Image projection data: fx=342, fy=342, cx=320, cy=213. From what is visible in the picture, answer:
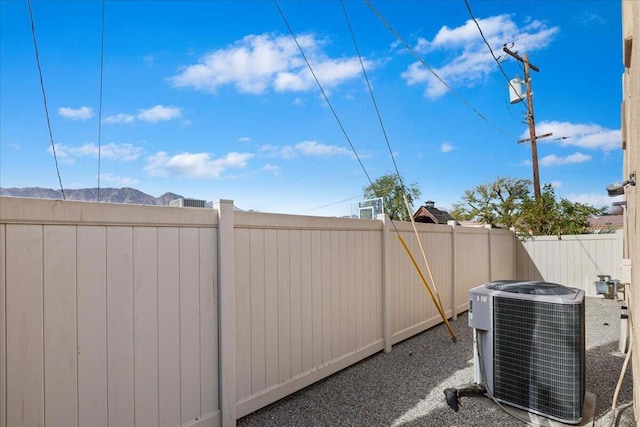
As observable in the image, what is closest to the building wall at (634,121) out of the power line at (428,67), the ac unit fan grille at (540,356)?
the ac unit fan grille at (540,356)

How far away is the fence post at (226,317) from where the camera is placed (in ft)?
8.05

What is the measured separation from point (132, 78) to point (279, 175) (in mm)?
12538

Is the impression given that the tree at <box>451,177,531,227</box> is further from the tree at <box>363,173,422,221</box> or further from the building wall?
the building wall

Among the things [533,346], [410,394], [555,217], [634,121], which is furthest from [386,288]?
[555,217]

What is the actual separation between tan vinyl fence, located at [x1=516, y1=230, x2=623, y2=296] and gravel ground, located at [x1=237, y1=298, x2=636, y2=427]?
14.6ft

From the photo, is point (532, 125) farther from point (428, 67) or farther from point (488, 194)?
point (488, 194)

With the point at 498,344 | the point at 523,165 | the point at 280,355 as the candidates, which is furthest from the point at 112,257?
the point at 523,165

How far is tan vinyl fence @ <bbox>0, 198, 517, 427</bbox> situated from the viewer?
5.35 ft

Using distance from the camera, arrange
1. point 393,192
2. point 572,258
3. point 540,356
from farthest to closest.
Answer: point 393,192 < point 572,258 < point 540,356

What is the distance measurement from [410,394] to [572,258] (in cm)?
764

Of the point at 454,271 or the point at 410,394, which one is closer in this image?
the point at 410,394

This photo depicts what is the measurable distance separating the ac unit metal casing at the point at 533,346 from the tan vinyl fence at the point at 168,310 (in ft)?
4.63

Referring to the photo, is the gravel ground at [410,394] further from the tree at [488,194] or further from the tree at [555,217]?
the tree at [488,194]

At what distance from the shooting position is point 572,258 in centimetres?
844
